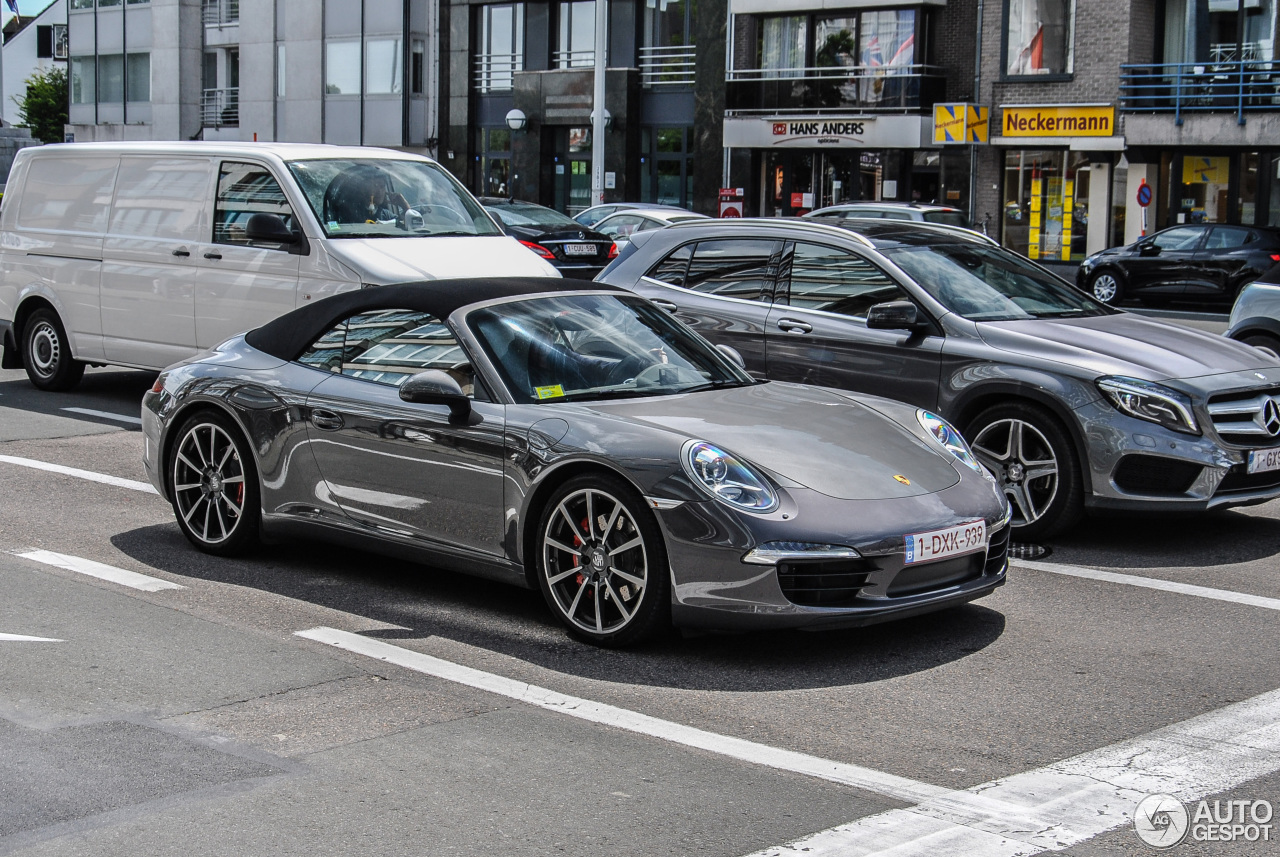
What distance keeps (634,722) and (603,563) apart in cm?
95

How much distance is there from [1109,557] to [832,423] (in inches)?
89.5

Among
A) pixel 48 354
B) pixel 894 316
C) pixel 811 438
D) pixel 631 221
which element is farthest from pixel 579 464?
pixel 631 221

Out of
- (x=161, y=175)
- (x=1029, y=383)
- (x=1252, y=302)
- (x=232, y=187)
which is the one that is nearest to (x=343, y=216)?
(x=232, y=187)

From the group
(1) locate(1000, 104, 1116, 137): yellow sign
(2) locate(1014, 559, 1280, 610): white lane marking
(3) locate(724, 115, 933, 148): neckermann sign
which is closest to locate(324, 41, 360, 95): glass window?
(3) locate(724, 115, 933, 148): neckermann sign

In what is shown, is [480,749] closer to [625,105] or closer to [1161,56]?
[1161,56]

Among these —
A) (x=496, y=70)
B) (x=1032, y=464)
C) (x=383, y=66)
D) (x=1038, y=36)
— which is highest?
(x=383, y=66)

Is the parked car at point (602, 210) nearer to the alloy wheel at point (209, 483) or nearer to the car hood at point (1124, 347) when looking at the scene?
the car hood at point (1124, 347)

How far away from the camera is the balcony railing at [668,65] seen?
4462cm

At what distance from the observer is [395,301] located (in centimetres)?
708

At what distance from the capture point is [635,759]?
15.8 ft

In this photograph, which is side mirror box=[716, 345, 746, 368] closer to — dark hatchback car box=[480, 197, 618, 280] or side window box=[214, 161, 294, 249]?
side window box=[214, 161, 294, 249]

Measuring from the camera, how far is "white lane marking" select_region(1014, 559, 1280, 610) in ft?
23.0

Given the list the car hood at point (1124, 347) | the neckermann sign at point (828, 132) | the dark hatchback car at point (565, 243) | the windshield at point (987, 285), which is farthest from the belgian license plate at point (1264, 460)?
the neckermann sign at point (828, 132)

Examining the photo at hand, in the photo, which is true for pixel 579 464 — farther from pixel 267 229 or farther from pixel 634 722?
pixel 267 229
